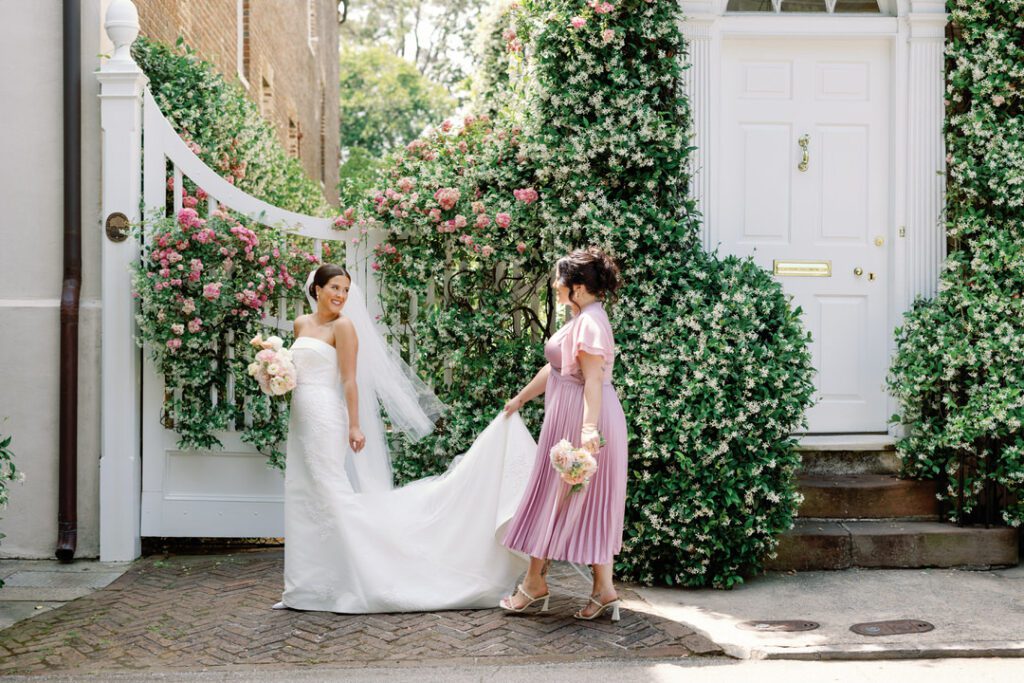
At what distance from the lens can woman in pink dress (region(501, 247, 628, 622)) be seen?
5070 millimetres

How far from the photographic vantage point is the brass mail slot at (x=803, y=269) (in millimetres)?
6992

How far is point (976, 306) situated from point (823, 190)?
1279 mm

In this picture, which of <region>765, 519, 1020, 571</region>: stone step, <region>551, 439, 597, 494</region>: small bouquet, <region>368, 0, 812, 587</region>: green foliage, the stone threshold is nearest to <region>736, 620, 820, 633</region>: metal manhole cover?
<region>368, 0, 812, 587</region>: green foliage

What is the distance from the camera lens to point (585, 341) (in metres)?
4.99

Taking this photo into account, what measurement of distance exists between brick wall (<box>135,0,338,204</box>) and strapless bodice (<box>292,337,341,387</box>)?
3977 mm

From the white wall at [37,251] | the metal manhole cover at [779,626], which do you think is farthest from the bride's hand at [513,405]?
the white wall at [37,251]

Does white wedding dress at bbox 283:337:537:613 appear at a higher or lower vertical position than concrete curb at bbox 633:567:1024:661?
higher

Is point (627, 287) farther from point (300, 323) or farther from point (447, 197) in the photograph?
point (300, 323)

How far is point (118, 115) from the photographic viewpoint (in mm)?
6418

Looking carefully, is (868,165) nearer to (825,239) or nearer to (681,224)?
(825,239)

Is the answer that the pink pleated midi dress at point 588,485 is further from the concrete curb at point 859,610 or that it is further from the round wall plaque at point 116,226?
the round wall plaque at point 116,226

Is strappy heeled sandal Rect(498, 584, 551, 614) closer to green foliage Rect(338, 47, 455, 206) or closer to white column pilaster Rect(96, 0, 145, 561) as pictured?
white column pilaster Rect(96, 0, 145, 561)

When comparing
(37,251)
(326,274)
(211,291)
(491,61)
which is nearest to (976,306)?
(326,274)

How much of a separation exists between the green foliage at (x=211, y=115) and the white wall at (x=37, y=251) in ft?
2.13
